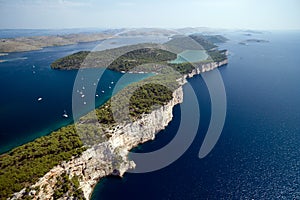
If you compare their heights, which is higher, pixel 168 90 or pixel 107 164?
pixel 168 90

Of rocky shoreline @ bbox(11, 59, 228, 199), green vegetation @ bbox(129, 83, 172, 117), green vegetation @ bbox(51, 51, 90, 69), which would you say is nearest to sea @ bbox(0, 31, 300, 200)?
rocky shoreline @ bbox(11, 59, 228, 199)

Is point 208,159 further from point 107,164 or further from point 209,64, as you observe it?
point 209,64

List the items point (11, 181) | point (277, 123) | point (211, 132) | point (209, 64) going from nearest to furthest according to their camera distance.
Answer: point (11, 181)
point (211, 132)
point (277, 123)
point (209, 64)

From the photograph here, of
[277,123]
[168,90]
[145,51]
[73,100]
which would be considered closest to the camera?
[277,123]

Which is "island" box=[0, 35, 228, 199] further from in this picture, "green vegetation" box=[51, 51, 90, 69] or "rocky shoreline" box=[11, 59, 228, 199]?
"green vegetation" box=[51, 51, 90, 69]

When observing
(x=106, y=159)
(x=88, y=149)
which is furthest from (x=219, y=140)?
(x=88, y=149)

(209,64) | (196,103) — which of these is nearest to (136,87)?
(196,103)

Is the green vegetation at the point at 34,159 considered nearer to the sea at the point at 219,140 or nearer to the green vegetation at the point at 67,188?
the green vegetation at the point at 67,188
